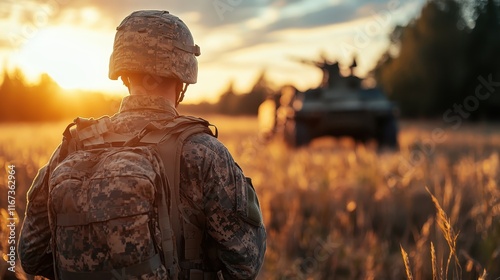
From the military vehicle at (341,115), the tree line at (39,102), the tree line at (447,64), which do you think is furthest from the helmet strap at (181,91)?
the tree line at (39,102)

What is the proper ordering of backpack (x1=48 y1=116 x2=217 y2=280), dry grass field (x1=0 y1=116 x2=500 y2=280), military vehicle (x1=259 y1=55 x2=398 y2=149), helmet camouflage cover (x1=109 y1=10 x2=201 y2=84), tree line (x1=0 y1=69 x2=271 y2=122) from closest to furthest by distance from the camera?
backpack (x1=48 y1=116 x2=217 y2=280) → helmet camouflage cover (x1=109 y1=10 x2=201 y2=84) → dry grass field (x1=0 y1=116 x2=500 y2=280) → military vehicle (x1=259 y1=55 x2=398 y2=149) → tree line (x1=0 y1=69 x2=271 y2=122)

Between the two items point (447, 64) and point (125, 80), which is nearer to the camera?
point (125, 80)

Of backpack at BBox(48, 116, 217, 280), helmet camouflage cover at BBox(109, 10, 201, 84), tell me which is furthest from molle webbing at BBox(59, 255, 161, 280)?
helmet camouflage cover at BBox(109, 10, 201, 84)

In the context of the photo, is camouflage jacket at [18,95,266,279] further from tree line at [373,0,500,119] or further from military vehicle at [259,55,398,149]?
tree line at [373,0,500,119]

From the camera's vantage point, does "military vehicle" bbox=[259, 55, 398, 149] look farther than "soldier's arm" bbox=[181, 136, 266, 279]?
Yes

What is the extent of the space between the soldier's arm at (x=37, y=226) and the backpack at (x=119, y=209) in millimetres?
216

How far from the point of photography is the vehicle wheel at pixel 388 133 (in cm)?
Answer: 1261

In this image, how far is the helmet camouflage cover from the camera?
228cm

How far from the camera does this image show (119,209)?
1.85m

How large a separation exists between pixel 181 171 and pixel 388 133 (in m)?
11.1

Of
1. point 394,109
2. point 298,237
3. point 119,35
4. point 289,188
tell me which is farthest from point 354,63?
point 119,35

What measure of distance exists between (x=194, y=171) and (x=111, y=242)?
1.33 feet

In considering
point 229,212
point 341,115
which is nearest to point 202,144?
point 229,212

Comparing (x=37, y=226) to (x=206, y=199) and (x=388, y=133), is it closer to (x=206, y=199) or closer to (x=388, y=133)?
(x=206, y=199)
